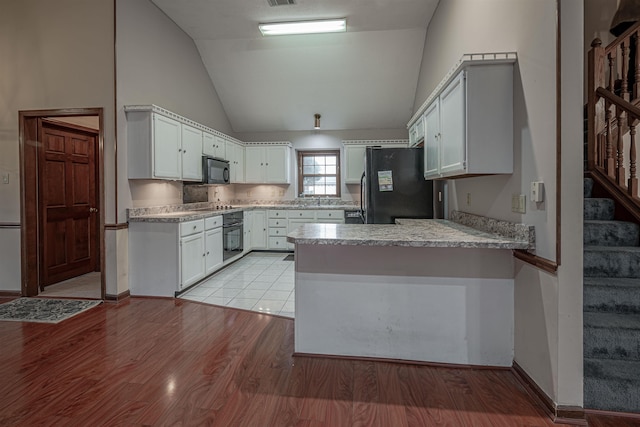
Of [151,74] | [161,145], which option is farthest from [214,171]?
[151,74]

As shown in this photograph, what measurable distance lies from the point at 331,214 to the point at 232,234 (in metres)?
1.94

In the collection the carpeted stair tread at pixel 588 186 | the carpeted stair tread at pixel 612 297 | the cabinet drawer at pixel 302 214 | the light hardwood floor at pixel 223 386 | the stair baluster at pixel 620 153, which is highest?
the stair baluster at pixel 620 153

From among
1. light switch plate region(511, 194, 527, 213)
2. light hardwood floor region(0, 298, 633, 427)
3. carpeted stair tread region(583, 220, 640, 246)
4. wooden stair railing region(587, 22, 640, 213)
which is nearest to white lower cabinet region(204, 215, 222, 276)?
light hardwood floor region(0, 298, 633, 427)

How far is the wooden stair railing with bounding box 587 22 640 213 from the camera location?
112 inches

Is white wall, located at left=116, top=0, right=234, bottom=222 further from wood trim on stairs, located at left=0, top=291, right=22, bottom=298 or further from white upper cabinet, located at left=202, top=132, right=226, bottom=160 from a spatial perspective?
wood trim on stairs, located at left=0, top=291, right=22, bottom=298

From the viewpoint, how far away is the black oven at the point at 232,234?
505cm

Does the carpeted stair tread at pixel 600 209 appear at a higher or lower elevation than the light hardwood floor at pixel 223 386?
higher

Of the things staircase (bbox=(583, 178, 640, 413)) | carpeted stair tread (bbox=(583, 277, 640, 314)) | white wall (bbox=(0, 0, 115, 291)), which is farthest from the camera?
white wall (bbox=(0, 0, 115, 291))

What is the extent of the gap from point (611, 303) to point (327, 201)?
514cm

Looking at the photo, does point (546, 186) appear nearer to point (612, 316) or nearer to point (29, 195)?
point (612, 316)

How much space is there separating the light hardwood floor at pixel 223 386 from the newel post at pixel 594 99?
8.12ft

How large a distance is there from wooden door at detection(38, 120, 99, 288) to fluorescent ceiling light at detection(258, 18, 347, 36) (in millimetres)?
3016

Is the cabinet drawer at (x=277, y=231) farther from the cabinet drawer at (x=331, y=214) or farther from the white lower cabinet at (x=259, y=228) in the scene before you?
the cabinet drawer at (x=331, y=214)

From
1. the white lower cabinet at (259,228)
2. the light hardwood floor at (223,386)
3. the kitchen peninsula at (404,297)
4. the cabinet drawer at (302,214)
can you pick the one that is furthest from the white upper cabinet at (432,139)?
the white lower cabinet at (259,228)
